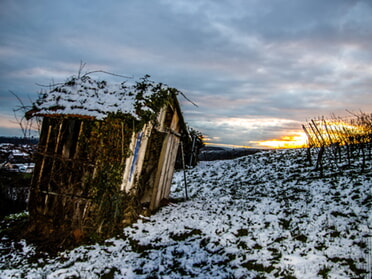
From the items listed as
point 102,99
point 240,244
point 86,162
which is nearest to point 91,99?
point 102,99

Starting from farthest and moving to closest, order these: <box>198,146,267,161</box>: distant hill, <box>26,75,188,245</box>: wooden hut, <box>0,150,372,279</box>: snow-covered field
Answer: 1. <box>198,146,267,161</box>: distant hill
2. <box>26,75,188,245</box>: wooden hut
3. <box>0,150,372,279</box>: snow-covered field

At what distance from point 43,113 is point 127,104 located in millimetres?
2261

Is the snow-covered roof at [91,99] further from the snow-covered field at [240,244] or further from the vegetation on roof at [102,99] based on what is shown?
the snow-covered field at [240,244]

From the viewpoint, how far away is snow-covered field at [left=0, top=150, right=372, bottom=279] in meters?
4.50

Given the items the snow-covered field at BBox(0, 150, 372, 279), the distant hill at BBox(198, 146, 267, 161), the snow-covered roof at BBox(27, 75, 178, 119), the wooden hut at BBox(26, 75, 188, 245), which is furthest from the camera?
the distant hill at BBox(198, 146, 267, 161)

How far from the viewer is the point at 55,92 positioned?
23.2 ft

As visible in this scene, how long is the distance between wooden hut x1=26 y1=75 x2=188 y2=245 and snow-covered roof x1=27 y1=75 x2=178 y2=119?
0.03 metres

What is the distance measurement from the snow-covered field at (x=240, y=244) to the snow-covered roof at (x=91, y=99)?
328 centimetres

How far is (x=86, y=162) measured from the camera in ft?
19.6

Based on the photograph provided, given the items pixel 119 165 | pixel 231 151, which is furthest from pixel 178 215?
pixel 231 151

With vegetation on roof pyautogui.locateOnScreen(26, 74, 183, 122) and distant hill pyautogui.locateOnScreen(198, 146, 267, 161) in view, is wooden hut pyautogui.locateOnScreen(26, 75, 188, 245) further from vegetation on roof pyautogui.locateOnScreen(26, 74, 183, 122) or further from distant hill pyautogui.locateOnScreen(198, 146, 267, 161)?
distant hill pyautogui.locateOnScreen(198, 146, 267, 161)

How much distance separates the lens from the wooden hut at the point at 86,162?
5.96 meters

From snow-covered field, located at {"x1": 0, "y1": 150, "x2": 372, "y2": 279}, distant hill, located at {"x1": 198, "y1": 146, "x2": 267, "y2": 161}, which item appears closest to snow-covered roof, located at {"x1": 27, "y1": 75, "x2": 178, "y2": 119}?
snow-covered field, located at {"x1": 0, "y1": 150, "x2": 372, "y2": 279}

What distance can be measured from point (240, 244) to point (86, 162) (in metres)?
4.21
